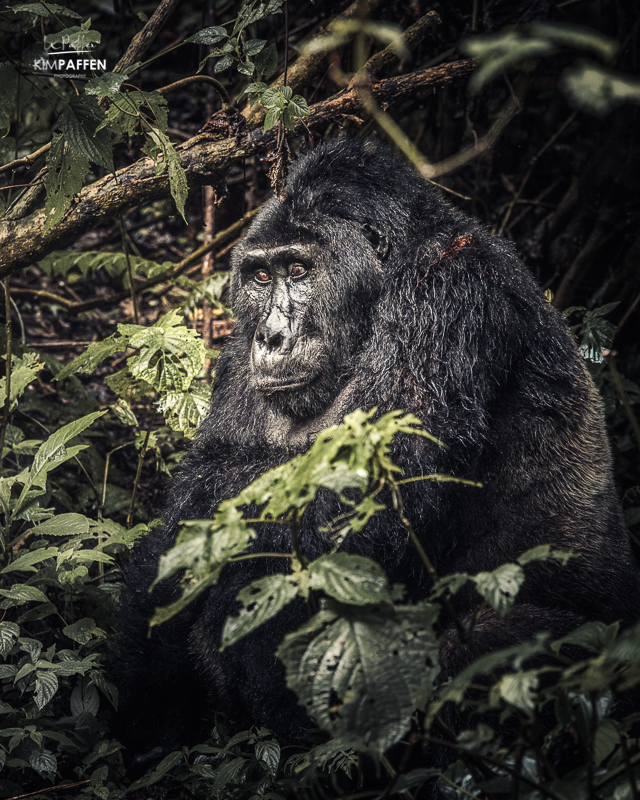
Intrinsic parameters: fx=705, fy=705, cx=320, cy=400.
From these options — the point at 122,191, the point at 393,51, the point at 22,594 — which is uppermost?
the point at 393,51

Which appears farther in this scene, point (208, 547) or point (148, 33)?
point (148, 33)

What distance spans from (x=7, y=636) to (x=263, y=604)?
5.53 ft

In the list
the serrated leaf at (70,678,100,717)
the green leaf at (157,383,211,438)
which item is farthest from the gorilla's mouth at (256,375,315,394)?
the serrated leaf at (70,678,100,717)

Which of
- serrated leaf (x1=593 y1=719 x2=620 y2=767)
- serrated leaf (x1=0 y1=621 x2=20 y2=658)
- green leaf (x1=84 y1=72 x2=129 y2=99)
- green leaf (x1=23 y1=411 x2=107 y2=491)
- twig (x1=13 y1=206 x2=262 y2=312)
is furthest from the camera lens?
twig (x1=13 y1=206 x2=262 y2=312)

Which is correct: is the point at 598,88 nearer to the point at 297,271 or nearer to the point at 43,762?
the point at 297,271

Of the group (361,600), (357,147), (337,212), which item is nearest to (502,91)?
(357,147)

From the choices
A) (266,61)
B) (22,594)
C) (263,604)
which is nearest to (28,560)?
(22,594)

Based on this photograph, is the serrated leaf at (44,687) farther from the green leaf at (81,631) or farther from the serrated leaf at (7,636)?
the green leaf at (81,631)

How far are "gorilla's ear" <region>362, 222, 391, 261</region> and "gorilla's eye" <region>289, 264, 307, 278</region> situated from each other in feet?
1.00

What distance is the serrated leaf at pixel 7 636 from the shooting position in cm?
262

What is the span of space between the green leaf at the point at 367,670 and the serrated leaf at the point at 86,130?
2244 mm

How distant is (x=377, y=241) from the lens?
305 cm

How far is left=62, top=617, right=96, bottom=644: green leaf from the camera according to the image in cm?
293

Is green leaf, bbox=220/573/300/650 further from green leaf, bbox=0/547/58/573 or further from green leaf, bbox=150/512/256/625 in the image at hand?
green leaf, bbox=0/547/58/573
